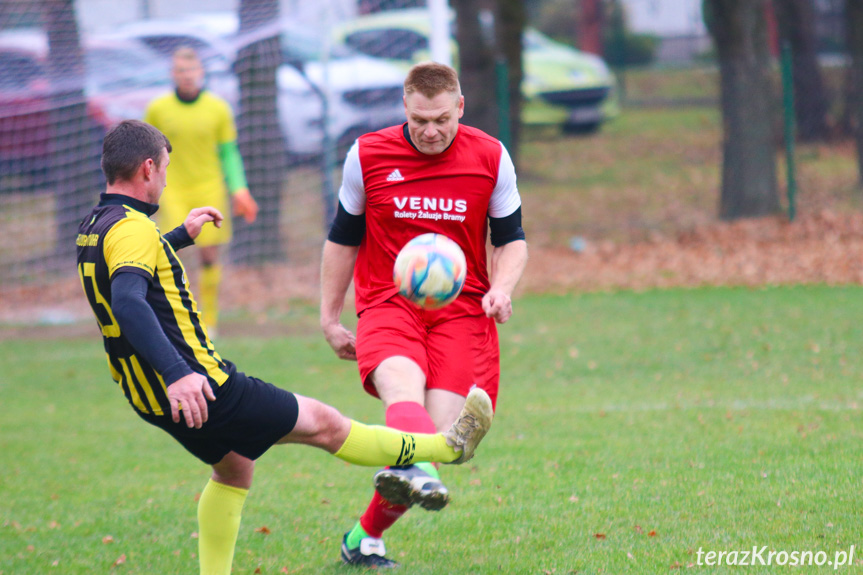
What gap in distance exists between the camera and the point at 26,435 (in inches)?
267

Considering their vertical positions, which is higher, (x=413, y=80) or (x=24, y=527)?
(x=413, y=80)

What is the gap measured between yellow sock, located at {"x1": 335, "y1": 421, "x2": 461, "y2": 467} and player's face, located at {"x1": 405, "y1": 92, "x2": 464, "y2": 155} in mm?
1219

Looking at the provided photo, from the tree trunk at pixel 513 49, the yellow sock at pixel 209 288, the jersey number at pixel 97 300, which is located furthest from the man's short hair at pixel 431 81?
the tree trunk at pixel 513 49

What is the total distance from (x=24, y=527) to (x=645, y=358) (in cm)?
514

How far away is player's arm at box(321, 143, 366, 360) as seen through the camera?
4242mm

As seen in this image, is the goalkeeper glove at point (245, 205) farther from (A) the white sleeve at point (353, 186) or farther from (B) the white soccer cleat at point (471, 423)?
(B) the white soccer cleat at point (471, 423)

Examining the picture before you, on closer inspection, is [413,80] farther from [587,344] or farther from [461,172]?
[587,344]

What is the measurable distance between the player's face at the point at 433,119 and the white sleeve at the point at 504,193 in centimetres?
29

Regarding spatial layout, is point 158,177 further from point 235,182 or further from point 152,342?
point 235,182

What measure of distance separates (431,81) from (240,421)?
5.08 feet

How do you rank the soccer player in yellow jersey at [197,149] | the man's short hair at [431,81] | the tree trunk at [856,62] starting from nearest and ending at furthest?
1. the man's short hair at [431,81]
2. the soccer player in yellow jersey at [197,149]
3. the tree trunk at [856,62]

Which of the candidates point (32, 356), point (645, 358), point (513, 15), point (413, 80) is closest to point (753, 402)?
point (645, 358)

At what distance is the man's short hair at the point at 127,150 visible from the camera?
3.45 m

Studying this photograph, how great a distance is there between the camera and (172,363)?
3.22 metres
